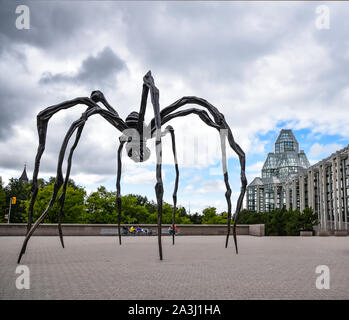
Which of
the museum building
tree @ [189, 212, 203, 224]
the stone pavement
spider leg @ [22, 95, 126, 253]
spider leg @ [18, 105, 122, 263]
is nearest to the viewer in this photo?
the stone pavement

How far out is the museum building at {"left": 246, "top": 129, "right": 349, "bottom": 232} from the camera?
4672cm

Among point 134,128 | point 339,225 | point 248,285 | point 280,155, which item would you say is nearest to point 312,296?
point 248,285

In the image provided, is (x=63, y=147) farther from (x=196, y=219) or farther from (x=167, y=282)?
(x=196, y=219)

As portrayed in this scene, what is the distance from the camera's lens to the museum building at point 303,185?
46.7m

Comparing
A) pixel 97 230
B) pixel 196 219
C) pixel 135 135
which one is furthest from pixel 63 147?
pixel 196 219

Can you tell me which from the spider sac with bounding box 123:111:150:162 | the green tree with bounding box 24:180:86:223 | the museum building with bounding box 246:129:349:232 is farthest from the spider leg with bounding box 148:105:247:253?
the museum building with bounding box 246:129:349:232

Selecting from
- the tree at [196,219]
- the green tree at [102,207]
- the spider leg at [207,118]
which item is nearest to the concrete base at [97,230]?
the spider leg at [207,118]

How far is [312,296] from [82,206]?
132 ft

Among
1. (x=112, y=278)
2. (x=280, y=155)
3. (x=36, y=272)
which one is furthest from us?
(x=280, y=155)

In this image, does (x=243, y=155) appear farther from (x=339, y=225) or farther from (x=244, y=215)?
(x=339, y=225)

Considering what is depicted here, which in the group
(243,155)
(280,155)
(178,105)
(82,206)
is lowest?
(82,206)

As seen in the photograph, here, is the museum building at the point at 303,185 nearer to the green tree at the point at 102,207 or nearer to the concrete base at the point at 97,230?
the concrete base at the point at 97,230

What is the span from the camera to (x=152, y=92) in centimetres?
692

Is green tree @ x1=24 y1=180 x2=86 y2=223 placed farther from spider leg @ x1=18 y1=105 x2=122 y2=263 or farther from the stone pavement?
the stone pavement
